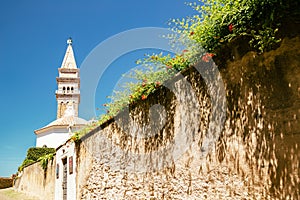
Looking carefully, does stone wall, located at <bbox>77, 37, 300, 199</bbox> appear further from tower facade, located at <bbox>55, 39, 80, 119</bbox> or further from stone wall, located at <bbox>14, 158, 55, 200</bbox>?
tower facade, located at <bbox>55, 39, 80, 119</bbox>

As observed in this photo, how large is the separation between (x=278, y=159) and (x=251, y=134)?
408mm

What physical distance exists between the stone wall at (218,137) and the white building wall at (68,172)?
10.8 feet

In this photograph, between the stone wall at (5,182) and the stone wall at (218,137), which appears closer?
the stone wall at (218,137)

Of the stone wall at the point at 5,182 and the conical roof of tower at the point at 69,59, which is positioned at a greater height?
the conical roof of tower at the point at 69,59

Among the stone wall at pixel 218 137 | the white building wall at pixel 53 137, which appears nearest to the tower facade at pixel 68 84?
the white building wall at pixel 53 137

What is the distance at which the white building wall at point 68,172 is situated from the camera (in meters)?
9.35

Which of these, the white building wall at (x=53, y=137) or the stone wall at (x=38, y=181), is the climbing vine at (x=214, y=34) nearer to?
the stone wall at (x=38, y=181)

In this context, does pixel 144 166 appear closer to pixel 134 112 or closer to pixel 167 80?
pixel 134 112

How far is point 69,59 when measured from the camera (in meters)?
58.8

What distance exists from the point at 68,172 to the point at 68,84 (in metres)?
48.4

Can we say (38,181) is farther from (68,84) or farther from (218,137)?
(68,84)

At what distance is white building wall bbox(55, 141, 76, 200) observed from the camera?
30.7ft

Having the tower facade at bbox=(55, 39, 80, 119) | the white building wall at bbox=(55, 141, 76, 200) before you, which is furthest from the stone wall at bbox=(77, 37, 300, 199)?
the tower facade at bbox=(55, 39, 80, 119)

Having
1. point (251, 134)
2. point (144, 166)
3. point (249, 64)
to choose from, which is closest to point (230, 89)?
point (249, 64)
